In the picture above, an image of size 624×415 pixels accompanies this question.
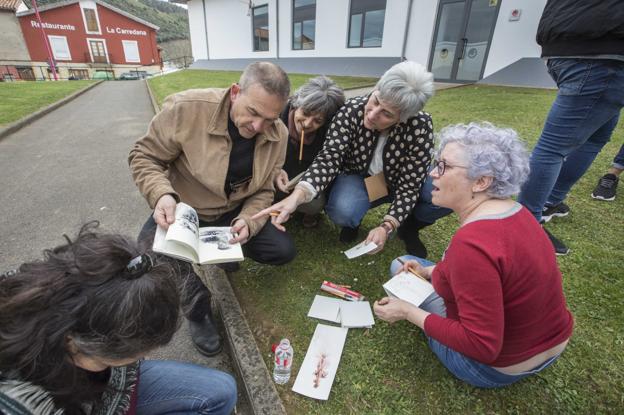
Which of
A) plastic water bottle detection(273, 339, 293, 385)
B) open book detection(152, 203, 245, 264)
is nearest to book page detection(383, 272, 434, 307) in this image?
plastic water bottle detection(273, 339, 293, 385)

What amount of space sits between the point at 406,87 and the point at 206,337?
200cm

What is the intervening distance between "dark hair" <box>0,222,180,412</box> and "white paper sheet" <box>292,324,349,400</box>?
3.33 feet

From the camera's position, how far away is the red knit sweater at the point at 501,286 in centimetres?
117

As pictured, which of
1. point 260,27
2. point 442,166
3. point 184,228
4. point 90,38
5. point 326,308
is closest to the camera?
point 442,166

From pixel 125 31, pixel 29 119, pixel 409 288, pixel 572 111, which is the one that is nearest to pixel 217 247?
pixel 409 288

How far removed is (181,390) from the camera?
1.36m

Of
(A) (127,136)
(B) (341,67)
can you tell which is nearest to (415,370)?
(A) (127,136)

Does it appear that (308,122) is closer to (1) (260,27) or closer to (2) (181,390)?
(2) (181,390)

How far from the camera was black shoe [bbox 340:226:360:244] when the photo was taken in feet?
9.62

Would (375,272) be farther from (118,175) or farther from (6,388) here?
(118,175)

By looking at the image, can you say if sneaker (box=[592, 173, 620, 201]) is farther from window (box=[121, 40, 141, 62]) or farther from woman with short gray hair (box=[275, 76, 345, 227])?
window (box=[121, 40, 141, 62])

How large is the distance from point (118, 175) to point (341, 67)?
1262 centimetres

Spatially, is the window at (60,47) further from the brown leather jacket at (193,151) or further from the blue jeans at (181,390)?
the blue jeans at (181,390)

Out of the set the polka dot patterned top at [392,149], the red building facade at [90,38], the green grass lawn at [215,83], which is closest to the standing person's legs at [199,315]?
the polka dot patterned top at [392,149]
